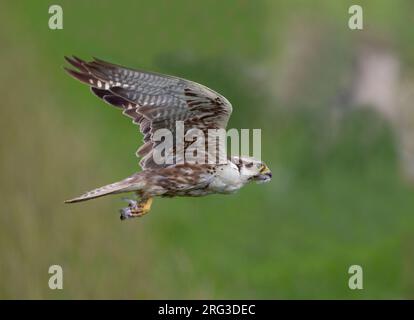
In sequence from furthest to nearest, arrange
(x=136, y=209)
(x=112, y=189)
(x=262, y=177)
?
(x=262, y=177) → (x=136, y=209) → (x=112, y=189)

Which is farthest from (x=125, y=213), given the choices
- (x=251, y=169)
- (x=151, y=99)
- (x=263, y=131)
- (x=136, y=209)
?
(x=263, y=131)

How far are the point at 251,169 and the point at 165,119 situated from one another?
74cm

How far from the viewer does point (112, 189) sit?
9.73m

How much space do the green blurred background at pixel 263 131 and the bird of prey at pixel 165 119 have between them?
23.1ft

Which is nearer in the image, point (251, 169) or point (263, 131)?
point (251, 169)

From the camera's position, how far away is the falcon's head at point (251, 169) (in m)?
10.5

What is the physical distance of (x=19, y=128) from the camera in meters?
17.5

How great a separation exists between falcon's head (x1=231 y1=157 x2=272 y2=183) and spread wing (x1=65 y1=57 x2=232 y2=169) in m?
0.31

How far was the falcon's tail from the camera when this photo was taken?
373 inches

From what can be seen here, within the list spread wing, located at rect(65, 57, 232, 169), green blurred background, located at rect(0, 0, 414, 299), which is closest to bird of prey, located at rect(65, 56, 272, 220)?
spread wing, located at rect(65, 57, 232, 169)

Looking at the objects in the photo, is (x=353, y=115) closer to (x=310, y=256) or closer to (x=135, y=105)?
(x=310, y=256)

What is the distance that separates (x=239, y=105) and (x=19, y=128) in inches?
147

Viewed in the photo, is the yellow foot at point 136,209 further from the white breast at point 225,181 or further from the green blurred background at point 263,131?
the green blurred background at point 263,131

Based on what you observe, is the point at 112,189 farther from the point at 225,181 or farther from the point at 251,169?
the point at 251,169
